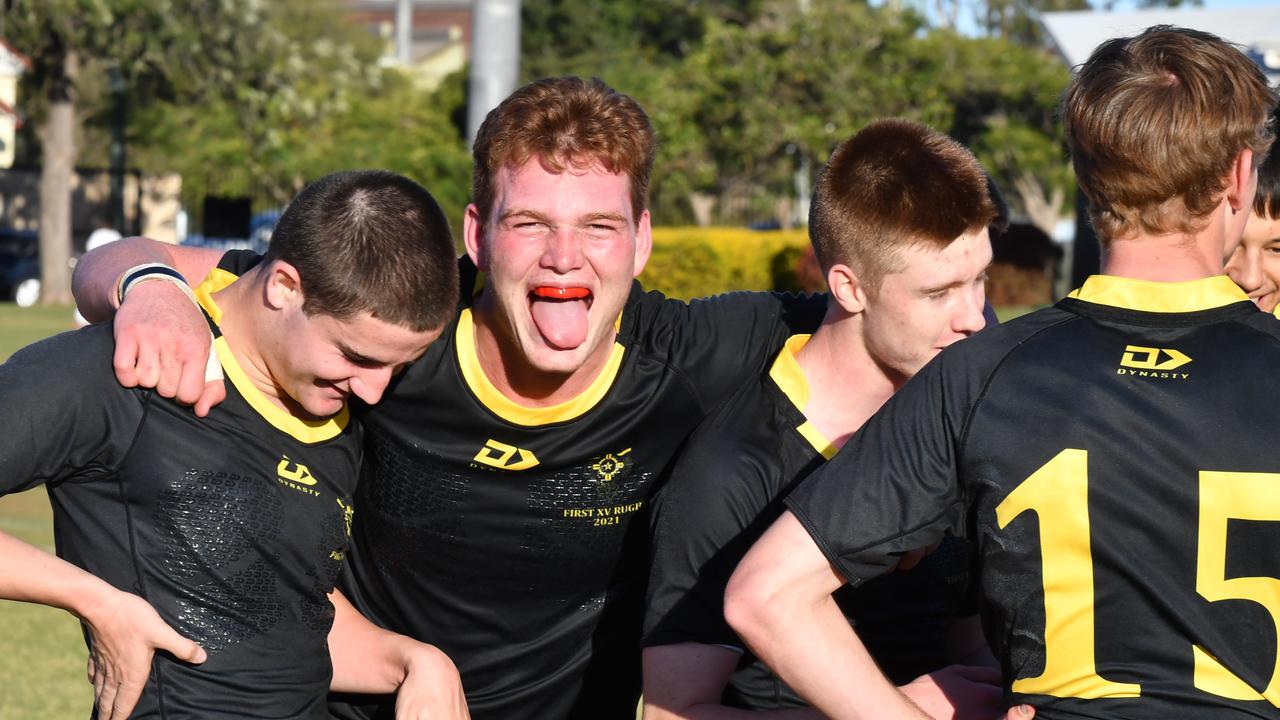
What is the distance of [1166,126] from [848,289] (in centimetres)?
105

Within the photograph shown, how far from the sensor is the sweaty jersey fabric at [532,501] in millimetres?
3889

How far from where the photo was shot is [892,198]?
3506 millimetres

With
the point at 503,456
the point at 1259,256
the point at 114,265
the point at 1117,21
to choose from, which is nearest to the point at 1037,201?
the point at 1117,21

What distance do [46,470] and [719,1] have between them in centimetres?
5024

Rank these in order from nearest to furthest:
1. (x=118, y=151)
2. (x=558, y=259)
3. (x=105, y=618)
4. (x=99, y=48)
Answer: (x=105, y=618), (x=558, y=259), (x=99, y=48), (x=118, y=151)

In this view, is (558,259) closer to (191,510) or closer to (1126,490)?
(191,510)

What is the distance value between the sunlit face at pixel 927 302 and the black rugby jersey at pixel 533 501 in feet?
1.83

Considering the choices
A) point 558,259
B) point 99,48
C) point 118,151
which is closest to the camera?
point 558,259

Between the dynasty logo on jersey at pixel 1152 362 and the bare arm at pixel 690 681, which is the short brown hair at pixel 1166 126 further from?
the bare arm at pixel 690 681

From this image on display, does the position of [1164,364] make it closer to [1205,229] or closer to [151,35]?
[1205,229]

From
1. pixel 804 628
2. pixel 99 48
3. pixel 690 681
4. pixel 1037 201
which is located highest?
pixel 804 628

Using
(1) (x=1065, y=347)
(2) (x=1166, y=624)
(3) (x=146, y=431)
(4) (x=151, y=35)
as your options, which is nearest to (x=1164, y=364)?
(1) (x=1065, y=347)

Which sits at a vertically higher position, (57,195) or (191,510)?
(191,510)

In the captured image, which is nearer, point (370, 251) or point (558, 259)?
point (370, 251)
